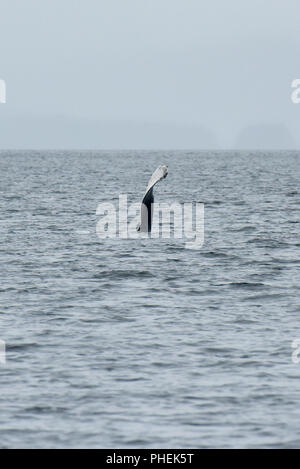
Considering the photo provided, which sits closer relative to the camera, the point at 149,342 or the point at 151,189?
the point at 149,342

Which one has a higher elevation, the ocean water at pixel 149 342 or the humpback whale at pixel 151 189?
the humpback whale at pixel 151 189

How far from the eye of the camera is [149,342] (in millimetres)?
23625

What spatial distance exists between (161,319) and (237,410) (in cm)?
767

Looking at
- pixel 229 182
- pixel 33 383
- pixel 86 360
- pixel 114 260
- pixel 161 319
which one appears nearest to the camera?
pixel 33 383

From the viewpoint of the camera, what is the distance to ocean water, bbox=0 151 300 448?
17.9 meters

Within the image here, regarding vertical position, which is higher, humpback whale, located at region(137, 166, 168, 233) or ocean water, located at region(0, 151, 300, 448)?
humpback whale, located at region(137, 166, 168, 233)

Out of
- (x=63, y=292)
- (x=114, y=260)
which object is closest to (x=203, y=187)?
(x=114, y=260)

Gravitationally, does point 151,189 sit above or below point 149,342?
above

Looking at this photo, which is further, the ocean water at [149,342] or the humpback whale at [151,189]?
the humpback whale at [151,189]

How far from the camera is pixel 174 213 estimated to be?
61.0 metres

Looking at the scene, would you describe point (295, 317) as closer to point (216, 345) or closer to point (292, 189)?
point (216, 345)

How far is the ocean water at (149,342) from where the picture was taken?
17859mm

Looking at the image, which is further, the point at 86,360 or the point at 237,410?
the point at 86,360

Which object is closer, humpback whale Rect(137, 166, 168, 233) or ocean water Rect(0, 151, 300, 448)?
ocean water Rect(0, 151, 300, 448)
